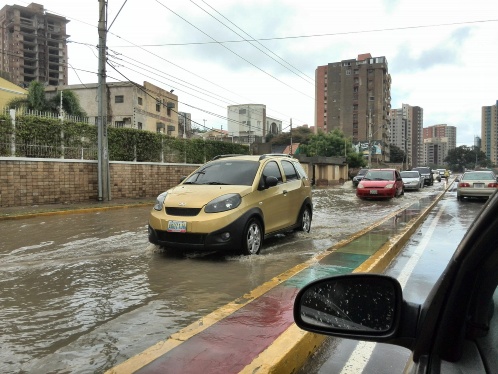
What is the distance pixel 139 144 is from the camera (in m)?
20.7

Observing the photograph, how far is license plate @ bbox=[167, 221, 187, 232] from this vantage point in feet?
20.7

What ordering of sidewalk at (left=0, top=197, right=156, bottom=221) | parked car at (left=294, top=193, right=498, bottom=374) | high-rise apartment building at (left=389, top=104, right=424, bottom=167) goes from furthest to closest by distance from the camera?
high-rise apartment building at (left=389, top=104, right=424, bottom=167), sidewalk at (left=0, top=197, right=156, bottom=221), parked car at (left=294, top=193, right=498, bottom=374)

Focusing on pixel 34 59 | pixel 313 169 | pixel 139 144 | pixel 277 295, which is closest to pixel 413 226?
pixel 277 295

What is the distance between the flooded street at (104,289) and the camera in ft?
11.2

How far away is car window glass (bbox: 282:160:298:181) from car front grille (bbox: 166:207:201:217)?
2.45 m

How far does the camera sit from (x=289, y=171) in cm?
853

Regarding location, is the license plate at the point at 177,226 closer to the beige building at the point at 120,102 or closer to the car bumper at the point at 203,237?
Answer: the car bumper at the point at 203,237

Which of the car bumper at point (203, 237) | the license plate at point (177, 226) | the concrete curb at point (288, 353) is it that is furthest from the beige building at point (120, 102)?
the concrete curb at point (288, 353)

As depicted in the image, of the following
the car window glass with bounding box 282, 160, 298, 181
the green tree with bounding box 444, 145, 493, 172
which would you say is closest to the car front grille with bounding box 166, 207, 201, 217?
the car window glass with bounding box 282, 160, 298, 181

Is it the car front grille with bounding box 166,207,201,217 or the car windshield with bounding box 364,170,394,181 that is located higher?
the car windshield with bounding box 364,170,394,181

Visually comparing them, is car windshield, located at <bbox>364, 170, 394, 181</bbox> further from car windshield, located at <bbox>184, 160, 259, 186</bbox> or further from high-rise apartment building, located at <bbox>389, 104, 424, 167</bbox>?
high-rise apartment building, located at <bbox>389, 104, 424, 167</bbox>

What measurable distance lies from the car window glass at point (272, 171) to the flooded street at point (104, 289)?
1.33 metres

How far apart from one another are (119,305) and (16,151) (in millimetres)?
12677

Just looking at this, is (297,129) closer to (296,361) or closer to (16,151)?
(16,151)
